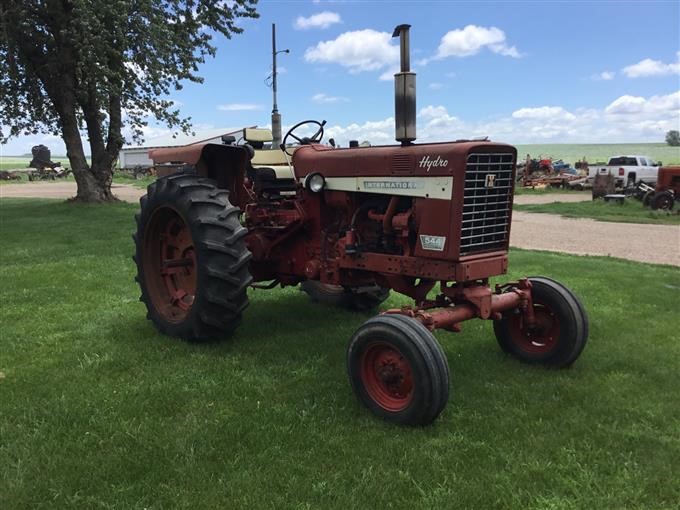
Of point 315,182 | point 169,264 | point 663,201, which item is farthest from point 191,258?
point 663,201

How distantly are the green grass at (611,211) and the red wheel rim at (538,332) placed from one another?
1414 cm

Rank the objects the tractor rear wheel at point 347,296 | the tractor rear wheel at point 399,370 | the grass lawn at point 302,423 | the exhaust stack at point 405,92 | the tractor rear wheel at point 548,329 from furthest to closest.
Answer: the tractor rear wheel at point 347,296
the tractor rear wheel at point 548,329
the exhaust stack at point 405,92
the tractor rear wheel at point 399,370
the grass lawn at point 302,423

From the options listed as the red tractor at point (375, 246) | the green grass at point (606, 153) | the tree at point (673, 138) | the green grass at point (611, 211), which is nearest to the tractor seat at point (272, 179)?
the red tractor at point (375, 246)

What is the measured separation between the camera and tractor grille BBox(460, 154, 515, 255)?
13.0 feet

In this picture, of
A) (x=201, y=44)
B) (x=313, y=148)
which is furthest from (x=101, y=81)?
(x=313, y=148)

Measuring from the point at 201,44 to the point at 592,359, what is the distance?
15179mm

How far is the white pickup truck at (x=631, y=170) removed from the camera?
28830 millimetres

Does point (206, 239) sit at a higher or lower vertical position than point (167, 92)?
lower

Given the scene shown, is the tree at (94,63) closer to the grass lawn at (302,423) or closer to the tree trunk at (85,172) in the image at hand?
the tree trunk at (85,172)

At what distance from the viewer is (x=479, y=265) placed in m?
4.07

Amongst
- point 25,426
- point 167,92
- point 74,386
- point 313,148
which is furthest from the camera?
point 167,92

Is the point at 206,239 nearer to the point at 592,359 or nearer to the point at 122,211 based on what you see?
the point at 592,359

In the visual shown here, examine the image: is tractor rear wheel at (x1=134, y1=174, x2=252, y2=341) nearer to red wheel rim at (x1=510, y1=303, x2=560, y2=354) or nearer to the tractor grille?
the tractor grille

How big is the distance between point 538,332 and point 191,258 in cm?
294
